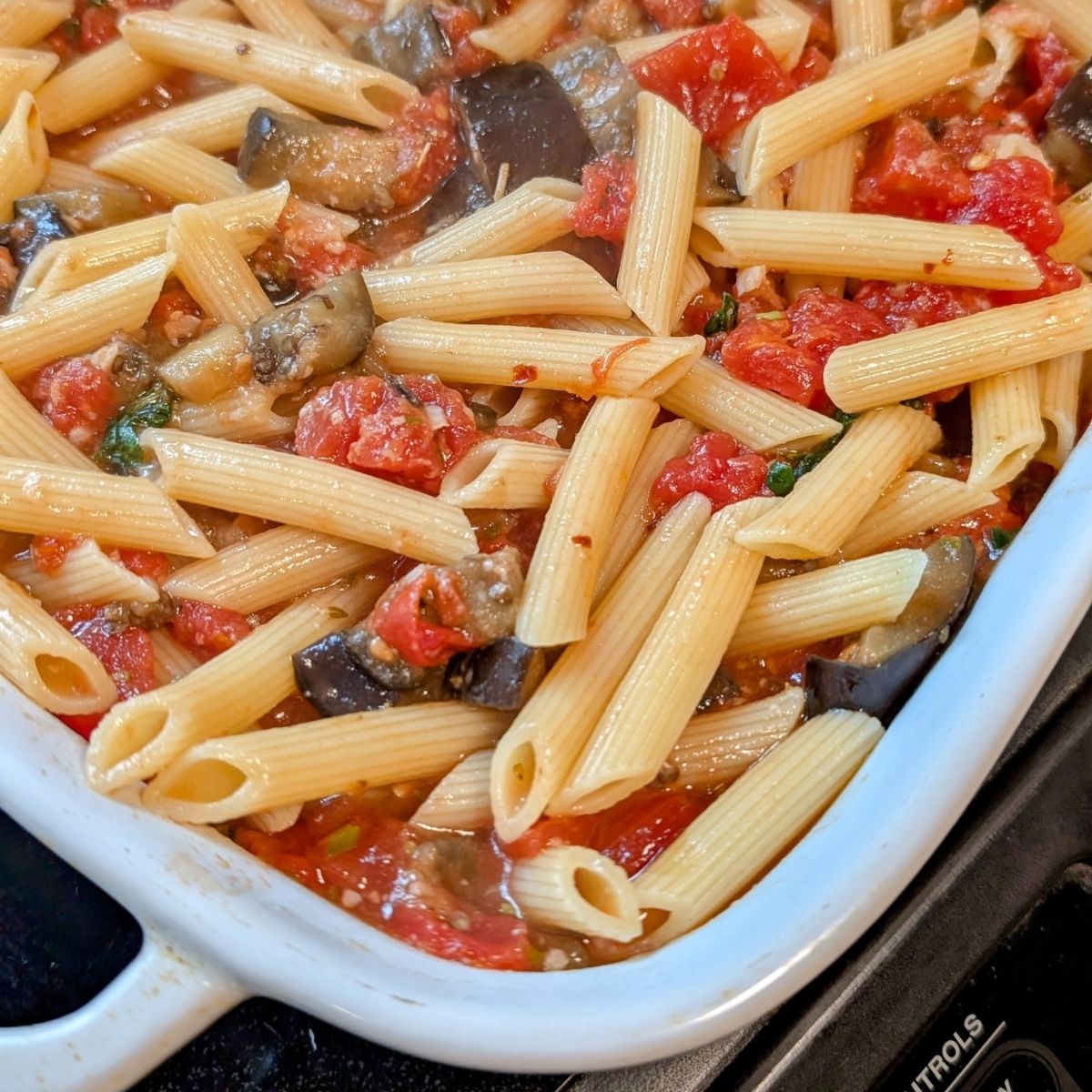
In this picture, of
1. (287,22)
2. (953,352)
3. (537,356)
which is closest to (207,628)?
(537,356)

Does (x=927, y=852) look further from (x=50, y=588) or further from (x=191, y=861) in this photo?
(x=50, y=588)

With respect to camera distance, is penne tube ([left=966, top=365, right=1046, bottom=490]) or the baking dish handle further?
penne tube ([left=966, top=365, right=1046, bottom=490])

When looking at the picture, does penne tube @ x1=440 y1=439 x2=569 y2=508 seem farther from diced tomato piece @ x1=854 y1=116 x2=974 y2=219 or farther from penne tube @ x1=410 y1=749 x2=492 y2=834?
diced tomato piece @ x1=854 y1=116 x2=974 y2=219

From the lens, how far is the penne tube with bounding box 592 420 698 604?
2383mm

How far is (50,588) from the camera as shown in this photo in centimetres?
229

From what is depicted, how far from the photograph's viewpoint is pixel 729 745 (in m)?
2.22

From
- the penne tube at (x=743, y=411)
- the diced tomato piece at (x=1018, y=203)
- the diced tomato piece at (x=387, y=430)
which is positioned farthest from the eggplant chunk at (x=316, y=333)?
the diced tomato piece at (x=1018, y=203)

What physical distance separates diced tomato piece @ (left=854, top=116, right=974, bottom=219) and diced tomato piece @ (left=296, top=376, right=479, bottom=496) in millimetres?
1295

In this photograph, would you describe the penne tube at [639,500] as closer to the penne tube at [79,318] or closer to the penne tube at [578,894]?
the penne tube at [578,894]

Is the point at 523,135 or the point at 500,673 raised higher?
the point at 523,135

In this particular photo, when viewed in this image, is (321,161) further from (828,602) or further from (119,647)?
(828,602)

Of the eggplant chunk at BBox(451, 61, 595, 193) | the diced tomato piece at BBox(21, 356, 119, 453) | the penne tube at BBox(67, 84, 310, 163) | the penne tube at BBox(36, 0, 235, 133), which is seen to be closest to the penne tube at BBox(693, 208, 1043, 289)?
the eggplant chunk at BBox(451, 61, 595, 193)

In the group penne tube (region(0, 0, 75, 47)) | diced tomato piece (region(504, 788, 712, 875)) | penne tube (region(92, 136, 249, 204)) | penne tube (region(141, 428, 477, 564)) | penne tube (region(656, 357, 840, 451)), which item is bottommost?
diced tomato piece (region(504, 788, 712, 875))

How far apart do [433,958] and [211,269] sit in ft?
5.44
